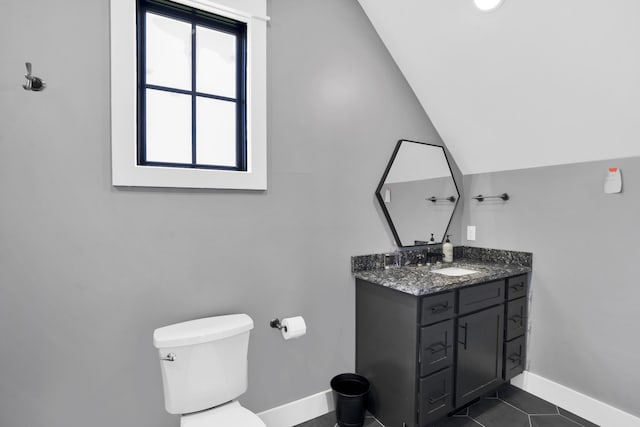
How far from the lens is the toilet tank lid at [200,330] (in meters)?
1.36

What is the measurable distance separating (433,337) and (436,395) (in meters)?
0.34

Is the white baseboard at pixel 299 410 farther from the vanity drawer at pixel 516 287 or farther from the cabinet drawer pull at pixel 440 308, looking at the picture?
the vanity drawer at pixel 516 287

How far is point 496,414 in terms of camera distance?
204 centimetres

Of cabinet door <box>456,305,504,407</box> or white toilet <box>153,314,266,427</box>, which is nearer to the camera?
white toilet <box>153,314,266,427</box>

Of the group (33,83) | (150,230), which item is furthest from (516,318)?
(33,83)

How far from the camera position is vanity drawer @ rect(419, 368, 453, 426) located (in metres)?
1.73

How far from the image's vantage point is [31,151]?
1297 millimetres

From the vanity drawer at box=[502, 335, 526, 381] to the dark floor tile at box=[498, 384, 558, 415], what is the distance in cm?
16

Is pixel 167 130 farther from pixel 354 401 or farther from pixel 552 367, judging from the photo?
pixel 552 367

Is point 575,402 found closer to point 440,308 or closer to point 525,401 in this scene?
point 525,401

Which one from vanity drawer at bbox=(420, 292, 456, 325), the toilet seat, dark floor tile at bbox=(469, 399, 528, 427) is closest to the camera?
the toilet seat

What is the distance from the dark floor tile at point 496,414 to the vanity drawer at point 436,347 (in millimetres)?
523

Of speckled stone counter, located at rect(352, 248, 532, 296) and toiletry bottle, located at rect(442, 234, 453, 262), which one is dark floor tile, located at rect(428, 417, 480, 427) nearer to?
speckled stone counter, located at rect(352, 248, 532, 296)

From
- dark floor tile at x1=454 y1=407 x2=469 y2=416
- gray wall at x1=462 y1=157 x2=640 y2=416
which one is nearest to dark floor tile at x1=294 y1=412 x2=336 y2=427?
dark floor tile at x1=454 y1=407 x2=469 y2=416
